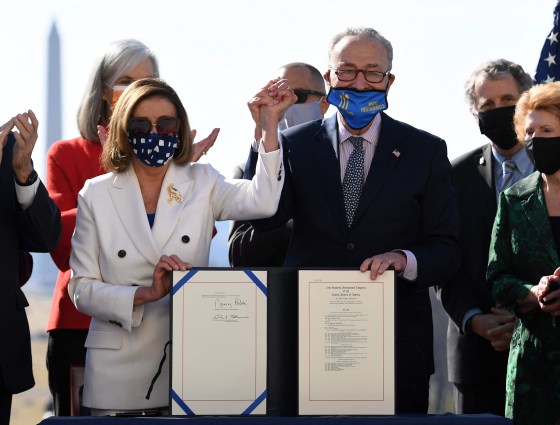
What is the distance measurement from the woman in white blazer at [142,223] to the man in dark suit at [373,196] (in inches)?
12.1

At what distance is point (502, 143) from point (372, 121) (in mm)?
1275

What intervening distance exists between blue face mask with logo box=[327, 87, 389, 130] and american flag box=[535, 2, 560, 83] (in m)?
2.45

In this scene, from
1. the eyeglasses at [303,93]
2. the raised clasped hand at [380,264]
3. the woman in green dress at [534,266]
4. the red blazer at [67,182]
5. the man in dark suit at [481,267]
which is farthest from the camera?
the eyeglasses at [303,93]

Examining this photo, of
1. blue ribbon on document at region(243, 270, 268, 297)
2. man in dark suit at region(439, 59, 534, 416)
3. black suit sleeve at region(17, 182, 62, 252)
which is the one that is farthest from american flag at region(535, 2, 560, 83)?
blue ribbon on document at region(243, 270, 268, 297)

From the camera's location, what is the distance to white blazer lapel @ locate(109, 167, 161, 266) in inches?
169

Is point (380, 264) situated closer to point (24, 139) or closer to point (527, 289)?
point (527, 289)

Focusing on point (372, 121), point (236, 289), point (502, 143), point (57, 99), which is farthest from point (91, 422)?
point (57, 99)

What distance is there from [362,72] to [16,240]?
1.52 m

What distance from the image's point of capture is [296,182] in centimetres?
471

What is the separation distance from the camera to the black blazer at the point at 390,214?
459cm

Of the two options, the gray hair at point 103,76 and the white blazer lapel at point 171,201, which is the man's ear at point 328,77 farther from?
the gray hair at point 103,76

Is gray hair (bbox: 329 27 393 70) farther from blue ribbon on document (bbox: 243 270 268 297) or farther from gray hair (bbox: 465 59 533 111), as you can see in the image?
gray hair (bbox: 465 59 533 111)

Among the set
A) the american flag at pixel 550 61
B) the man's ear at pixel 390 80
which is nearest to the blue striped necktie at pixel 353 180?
the man's ear at pixel 390 80

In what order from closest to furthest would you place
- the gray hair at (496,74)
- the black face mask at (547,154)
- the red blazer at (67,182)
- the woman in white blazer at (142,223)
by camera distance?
1. the woman in white blazer at (142,223)
2. the black face mask at (547,154)
3. the red blazer at (67,182)
4. the gray hair at (496,74)
